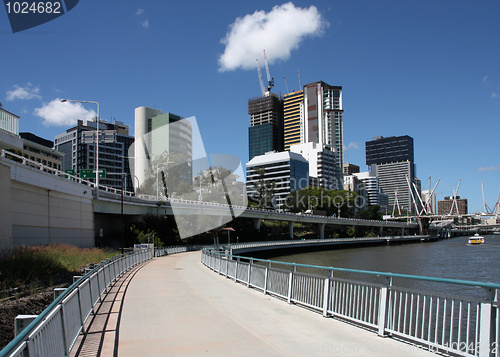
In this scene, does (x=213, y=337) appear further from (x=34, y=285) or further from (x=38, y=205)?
(x=38, y=205)

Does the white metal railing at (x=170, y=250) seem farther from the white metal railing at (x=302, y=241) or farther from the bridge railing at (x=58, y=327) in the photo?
the bridge railing at (x=58, y=327)

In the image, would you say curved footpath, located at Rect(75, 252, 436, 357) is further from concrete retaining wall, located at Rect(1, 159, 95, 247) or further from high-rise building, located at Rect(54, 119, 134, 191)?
high-rise building, located at Rect(54, 119, 134, 191)

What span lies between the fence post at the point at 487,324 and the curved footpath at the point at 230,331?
1103mm

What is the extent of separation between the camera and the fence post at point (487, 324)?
19.7 feet

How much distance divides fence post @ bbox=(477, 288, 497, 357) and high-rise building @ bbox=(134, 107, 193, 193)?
241 feet

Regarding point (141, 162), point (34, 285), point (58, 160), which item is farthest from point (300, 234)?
point (34, 285)

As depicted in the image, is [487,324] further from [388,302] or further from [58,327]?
[58,327]

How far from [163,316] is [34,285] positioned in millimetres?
11350

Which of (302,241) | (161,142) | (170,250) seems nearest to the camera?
(170,250)

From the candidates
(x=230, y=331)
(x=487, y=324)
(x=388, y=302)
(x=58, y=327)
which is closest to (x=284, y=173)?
(x=230, y=331)

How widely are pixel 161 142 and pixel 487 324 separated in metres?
145

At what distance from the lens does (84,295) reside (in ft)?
32.1

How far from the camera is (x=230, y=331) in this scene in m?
8.69

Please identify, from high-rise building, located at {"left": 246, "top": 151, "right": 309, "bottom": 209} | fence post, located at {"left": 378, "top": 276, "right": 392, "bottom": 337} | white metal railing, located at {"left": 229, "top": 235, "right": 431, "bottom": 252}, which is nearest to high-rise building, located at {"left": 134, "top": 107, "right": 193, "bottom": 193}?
white metal railing, located at {"left": 229, "top": 235, "right": 431, "bottom": 252}
